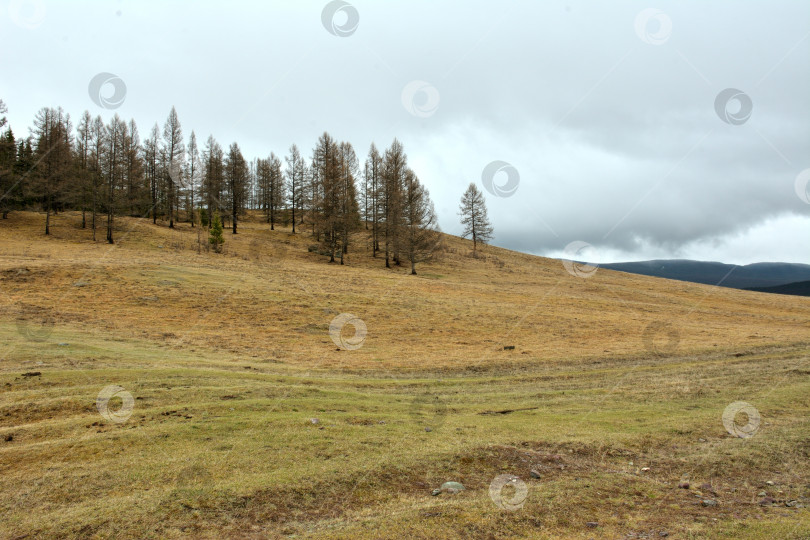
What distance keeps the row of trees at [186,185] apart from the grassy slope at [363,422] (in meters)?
28.6

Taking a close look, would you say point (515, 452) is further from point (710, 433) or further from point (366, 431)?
point (710, 433)

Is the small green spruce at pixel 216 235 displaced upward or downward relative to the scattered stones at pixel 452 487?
upward

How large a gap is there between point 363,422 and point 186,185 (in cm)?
7014

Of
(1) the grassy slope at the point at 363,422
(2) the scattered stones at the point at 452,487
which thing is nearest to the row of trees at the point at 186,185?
(1) the grassy slope at the point at 363,422

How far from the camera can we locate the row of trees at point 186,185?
58.2 metres

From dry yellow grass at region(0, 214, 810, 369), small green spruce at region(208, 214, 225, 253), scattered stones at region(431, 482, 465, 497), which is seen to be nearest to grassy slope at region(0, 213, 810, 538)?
scattered stones at region(431, 482, 465, 497)

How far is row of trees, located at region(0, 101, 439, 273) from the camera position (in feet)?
191

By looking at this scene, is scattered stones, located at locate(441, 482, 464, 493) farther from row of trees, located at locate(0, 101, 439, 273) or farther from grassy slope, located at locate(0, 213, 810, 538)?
row of trees, located at locate(0, 101, 439, 273)

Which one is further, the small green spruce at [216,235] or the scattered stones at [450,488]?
the small green spruce at [216,235]

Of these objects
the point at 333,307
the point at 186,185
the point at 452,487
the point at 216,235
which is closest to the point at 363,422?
the point at 452,487

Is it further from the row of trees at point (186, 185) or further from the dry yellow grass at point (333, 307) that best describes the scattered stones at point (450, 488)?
the row of trees at point (186, 185)

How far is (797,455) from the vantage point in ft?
30.9

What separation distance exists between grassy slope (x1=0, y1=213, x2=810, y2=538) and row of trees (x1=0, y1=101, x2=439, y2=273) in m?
28.6

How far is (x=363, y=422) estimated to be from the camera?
11.8 metres
